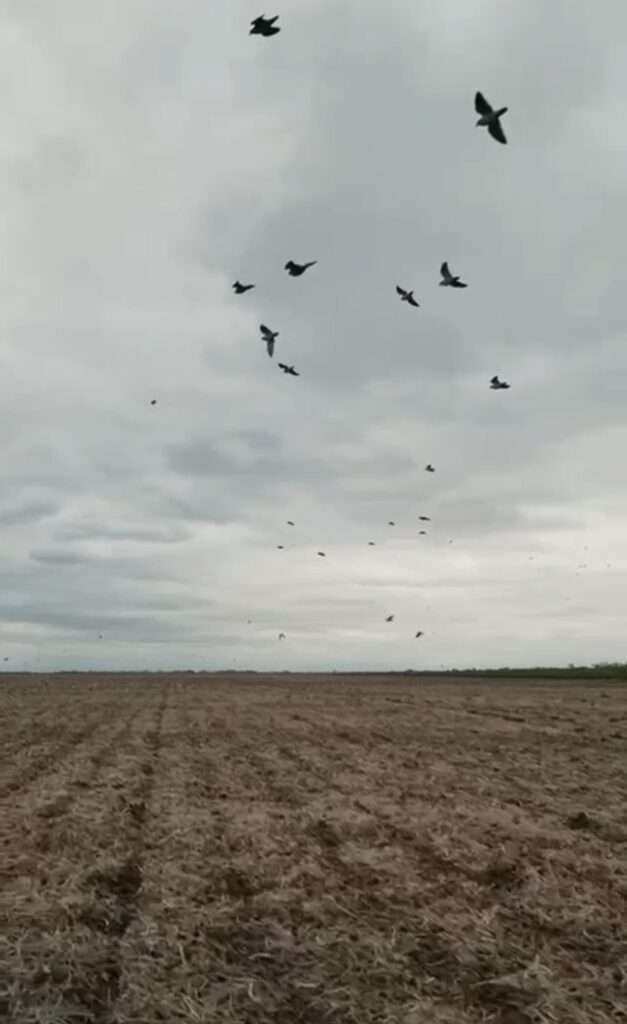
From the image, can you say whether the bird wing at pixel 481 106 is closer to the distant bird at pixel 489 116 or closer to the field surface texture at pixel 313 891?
the distant bird at pixel 489 116

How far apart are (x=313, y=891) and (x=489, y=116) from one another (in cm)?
1008

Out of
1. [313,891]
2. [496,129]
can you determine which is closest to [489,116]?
[496,129]

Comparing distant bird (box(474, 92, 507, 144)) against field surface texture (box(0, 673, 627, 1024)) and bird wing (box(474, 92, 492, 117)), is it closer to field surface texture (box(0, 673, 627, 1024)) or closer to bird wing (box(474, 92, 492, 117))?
bird wing (box(474, 92, 492, 117))

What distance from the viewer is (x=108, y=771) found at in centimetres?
1833

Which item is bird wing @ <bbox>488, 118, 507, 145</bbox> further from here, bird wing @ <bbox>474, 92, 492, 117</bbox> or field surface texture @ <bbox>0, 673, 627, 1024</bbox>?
field surface texture @ <bbox>0, 673, 627, 1024</bbox>

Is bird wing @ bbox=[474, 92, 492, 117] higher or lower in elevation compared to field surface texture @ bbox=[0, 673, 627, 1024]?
higher

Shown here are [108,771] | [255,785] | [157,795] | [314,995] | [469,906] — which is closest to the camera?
[314,995]

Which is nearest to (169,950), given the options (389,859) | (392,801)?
(389,859)

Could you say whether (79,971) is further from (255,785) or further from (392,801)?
(255,785)

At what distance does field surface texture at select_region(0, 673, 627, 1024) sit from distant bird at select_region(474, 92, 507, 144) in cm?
914

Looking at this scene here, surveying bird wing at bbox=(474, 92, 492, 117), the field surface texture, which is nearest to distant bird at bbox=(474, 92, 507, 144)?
bird wing at bbox=(474, 92, 492, 117)

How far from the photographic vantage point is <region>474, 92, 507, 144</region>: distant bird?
41.7 feet

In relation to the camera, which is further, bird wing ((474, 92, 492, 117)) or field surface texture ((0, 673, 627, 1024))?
bird wing ((474, 92, 492, 117))

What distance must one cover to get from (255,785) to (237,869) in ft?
20.4
